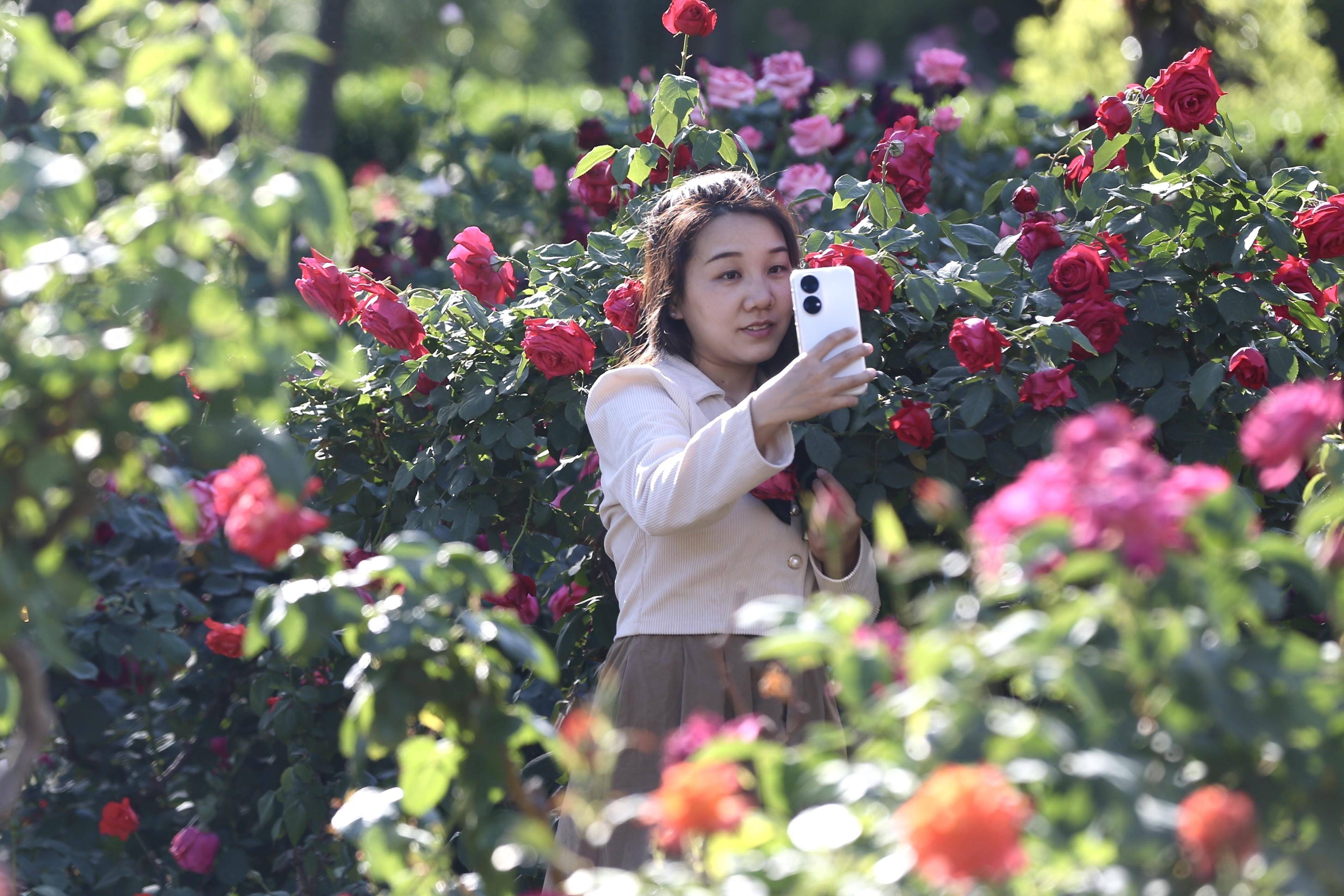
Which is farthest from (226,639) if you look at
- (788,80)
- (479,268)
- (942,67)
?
(942,67)

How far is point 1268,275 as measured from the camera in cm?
226

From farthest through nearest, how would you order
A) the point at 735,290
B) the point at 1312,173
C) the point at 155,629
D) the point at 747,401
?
the point at 155,629 < the point at 1312,173 < the point at 735,290 < the point at 747,401

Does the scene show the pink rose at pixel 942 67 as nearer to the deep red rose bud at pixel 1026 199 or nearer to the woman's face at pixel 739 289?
the deep red rose bud at pixel 1026 199

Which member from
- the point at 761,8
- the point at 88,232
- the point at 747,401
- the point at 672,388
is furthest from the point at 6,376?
the point at 761,8

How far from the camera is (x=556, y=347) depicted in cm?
222

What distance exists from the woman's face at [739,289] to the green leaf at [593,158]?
42cm

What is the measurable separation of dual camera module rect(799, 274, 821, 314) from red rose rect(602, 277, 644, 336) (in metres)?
0.40

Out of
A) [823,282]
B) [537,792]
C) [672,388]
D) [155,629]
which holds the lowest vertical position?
[537,792]

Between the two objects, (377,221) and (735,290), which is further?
(377,221)

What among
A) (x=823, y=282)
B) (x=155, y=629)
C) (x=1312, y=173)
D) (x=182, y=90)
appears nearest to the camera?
(x=182, y=90)

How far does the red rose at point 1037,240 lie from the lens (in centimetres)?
233

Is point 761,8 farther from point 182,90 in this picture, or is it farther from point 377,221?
point 182,90

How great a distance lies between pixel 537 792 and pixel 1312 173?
162 cm

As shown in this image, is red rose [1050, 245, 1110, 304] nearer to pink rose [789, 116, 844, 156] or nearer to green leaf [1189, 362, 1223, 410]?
A: green leaf [1189, 362, 1223, 410]
